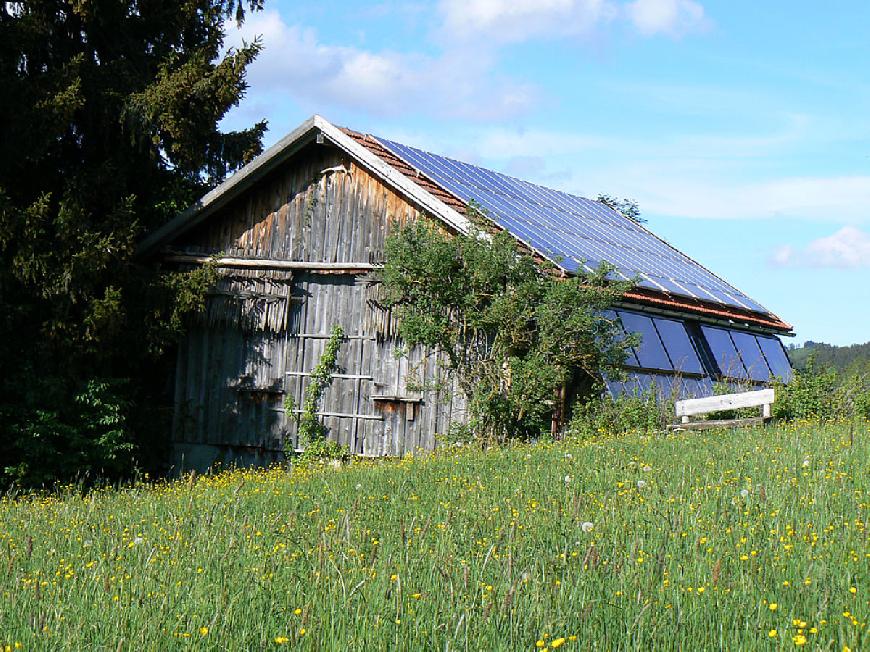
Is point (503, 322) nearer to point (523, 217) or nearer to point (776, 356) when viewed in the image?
point (523, 217)

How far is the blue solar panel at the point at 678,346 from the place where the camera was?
1920 cm

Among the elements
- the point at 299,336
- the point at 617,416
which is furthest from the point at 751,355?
the point at 299,336

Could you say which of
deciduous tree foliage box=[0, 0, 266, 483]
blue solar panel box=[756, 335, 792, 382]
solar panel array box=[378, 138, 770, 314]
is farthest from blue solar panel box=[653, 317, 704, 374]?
deciduous tree foliage box=[0, 0, 266, 483]

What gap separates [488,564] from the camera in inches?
244

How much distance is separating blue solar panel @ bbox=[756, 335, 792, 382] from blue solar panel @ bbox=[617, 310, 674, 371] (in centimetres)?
515

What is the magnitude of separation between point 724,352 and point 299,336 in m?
9.08

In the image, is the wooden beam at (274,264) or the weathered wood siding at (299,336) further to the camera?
the wooden beam at (274,264)

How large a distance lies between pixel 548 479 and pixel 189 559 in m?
4.00

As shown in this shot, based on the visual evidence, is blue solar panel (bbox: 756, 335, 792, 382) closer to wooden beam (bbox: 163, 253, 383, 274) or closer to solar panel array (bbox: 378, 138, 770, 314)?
solar panel array (bbox: 378, 138, 770, 314)

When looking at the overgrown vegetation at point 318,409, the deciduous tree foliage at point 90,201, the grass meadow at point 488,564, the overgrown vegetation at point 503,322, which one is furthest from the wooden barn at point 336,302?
the grass meadow at point 488,564

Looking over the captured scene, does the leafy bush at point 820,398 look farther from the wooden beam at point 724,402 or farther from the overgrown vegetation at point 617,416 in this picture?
the overgrown vegetation at point 617,416

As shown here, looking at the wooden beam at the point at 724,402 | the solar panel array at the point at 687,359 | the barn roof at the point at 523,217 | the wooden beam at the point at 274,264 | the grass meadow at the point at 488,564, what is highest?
the barn roof at the point at 523,217

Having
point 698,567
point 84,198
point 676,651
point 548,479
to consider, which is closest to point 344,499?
point 548,479

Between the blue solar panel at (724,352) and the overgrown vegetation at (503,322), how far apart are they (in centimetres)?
484
